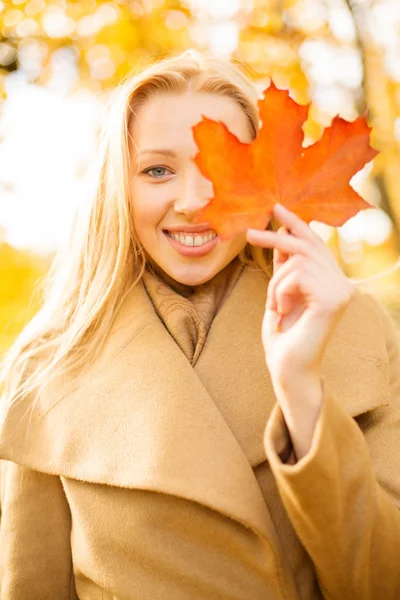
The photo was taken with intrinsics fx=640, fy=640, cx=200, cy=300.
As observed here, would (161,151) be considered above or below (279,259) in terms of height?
above

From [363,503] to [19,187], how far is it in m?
3.73

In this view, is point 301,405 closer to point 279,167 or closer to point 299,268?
point 299,268

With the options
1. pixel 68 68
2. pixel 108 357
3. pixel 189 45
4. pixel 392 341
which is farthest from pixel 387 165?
pixel 108 357

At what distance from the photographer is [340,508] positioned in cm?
112

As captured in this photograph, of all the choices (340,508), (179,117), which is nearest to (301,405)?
(340,508)

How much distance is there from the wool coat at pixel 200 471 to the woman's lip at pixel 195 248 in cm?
17

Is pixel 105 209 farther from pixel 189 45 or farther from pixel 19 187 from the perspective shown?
pixel 189 45

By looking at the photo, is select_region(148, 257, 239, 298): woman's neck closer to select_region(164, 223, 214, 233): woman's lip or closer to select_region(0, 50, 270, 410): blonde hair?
select_region(0, 50, 270, 410): blonde hair

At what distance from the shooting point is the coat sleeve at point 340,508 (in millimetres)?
1078

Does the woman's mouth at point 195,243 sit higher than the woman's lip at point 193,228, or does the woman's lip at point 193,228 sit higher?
the woman's lip at point 193,228

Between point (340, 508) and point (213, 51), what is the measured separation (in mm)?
3938

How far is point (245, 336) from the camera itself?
1.56 m

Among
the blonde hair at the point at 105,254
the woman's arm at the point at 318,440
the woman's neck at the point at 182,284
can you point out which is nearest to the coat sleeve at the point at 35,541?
the blonde hair at the point at 105,254

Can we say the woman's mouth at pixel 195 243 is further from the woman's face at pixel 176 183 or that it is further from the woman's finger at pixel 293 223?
the woman's finger at pixel 293 223
